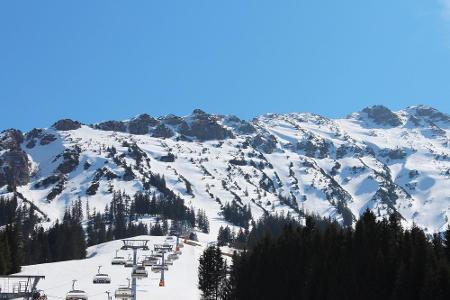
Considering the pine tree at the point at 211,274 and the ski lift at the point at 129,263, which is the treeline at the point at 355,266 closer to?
the pine tree at the point at 211,274

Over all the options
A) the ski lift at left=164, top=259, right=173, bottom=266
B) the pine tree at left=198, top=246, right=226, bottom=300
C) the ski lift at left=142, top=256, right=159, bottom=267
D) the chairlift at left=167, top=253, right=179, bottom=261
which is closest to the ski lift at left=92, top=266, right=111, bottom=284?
the pine tree at left=198, top=246, right=226, bottom=300

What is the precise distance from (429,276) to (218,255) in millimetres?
64320

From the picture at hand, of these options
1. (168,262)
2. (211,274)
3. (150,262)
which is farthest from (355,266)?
(168,262)

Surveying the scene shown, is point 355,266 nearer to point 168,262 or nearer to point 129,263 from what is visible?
point 129,263

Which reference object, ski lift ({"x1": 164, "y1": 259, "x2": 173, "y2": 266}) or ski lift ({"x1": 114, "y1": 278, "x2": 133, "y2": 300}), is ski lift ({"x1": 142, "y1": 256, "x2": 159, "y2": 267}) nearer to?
ski lift ({"x1": 164, "y1": 259, "x2": 173, "y2": 266})

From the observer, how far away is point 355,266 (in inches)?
2719

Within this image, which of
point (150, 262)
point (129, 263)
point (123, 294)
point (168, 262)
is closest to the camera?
point (123, 294)

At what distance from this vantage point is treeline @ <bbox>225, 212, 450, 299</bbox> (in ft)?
201

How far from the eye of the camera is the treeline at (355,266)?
61.3m

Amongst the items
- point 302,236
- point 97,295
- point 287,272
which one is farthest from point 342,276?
point 97,295

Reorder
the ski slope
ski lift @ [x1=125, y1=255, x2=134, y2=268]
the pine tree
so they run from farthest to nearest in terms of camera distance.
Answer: ski lift @ [x1=125, y1=255, x2=134, y2=268] → the pine tree → the ski slope

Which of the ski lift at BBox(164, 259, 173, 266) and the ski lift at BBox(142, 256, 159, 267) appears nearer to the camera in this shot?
the ski lift at BBox(142, 256, 159, 267)

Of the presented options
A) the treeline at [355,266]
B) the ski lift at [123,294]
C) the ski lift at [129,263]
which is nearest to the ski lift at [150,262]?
the ski lift at [129,263]

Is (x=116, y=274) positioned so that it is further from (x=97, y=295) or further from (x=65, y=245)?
(x=65, y=245)
